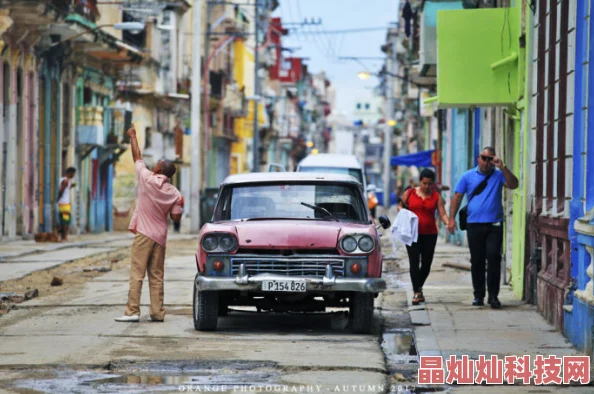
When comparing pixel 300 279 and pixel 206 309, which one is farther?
pixel 206 309

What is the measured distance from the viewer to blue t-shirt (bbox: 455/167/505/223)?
51.5 feet

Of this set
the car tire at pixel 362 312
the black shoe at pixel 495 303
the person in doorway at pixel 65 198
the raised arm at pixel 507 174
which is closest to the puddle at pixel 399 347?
the car tire at pixel 362 312

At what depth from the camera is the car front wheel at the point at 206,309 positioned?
44.0 feet

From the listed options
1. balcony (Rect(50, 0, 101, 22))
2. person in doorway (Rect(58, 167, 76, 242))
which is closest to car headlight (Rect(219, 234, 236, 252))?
person in doorway (Rect(58, 167, 76, 242))

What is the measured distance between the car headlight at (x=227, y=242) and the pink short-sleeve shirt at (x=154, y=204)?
113 centimetres

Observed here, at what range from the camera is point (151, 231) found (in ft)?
47.2

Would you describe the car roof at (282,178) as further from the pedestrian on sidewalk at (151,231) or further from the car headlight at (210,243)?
the car headlight at (210,243)

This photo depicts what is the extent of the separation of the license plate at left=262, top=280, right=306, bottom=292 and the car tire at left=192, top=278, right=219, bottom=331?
1.99ft

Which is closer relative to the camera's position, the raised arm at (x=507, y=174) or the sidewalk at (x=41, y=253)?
the raised arm at (x=507, y=174)

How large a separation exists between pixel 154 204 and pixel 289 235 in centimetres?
183

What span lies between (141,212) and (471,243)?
3.84 metres

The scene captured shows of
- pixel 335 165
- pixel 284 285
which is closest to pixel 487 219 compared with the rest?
pixel 284 285

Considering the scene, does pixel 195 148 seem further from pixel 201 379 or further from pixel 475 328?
pixel 201 379

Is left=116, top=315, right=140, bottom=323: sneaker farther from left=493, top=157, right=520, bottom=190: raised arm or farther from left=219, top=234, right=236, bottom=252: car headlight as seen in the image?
left=493, top=157, right=520, bottom=190: raised arm
